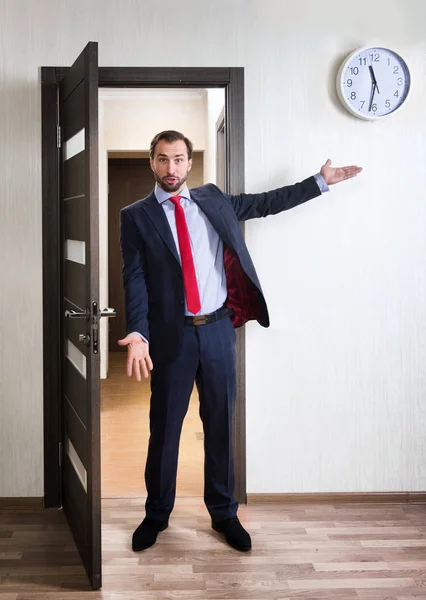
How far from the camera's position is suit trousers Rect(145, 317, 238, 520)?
9.58 ft

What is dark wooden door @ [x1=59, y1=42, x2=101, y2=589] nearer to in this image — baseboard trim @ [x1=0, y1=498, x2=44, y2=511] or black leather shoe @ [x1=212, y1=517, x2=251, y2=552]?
baseboard trim @ [x1=0, y1=498, x2=44, y2=511]

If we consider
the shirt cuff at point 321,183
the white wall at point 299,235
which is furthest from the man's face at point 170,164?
the shirt cuff at point 321,183

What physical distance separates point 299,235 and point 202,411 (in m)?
0.88

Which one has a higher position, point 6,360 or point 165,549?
point 6,360

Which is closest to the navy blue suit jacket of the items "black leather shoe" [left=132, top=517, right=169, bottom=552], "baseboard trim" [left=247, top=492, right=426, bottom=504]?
"black leather shoe" [left=132, top=517, right=169, bottom=552]

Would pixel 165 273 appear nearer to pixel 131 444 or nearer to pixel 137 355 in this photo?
pixel 137 355

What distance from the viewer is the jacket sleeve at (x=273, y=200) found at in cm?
308

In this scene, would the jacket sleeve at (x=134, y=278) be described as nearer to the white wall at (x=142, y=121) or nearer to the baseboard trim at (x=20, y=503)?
the baseboard trim at (x=20, y=503)

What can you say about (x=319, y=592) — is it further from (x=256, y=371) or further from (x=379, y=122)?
(x=379, y=122)

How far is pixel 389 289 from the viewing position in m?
3.31

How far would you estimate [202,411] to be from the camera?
3.03 meters

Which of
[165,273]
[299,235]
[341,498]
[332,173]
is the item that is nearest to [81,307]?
[165,273]

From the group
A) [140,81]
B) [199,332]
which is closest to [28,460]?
[199,332]

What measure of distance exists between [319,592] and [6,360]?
1.63 metres
